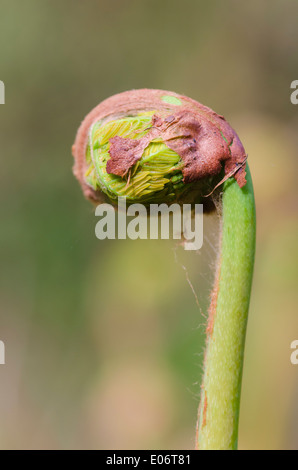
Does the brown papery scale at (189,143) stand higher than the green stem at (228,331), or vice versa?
the brown papery scale at (189,143)

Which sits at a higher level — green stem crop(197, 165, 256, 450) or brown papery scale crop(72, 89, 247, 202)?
brown papery scale crop(72, 89, 247, 202)

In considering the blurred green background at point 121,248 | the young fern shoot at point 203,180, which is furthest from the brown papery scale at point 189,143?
the blurred green background at point 121,248

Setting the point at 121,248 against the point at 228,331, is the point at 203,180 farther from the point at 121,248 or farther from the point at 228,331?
the point at 121,248

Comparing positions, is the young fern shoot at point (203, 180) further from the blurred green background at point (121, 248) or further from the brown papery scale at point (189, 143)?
the blurred green background at point (121, 248)

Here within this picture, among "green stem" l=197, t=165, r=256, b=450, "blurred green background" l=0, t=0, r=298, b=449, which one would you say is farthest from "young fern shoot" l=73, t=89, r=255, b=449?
"blurred green background" l=0, t=0, r=298, b=449

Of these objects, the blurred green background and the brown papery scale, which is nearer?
the brown papery scale

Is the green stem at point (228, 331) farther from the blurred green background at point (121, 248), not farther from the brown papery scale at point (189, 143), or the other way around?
the blurred green background at point (121, 248)

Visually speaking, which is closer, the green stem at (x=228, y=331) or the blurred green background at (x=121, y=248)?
the green stem at (x=228, y=331)

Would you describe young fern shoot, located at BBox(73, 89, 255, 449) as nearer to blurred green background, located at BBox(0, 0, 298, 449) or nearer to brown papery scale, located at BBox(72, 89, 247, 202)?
brown papery scale, located at BBox(72, 89, 247, 202)
